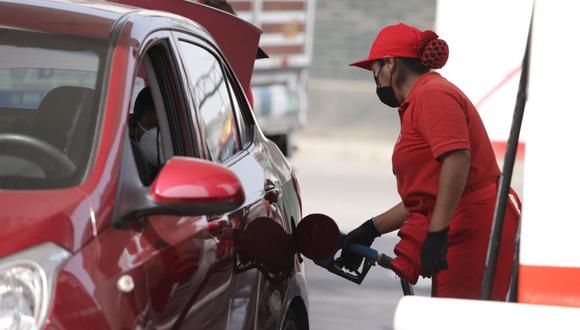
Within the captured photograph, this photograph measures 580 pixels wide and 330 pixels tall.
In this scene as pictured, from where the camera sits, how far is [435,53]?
5.89 metres

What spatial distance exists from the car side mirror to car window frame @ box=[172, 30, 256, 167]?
80 centimetres

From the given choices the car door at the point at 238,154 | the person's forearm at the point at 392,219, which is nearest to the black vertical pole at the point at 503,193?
the car door at the point at 238,154

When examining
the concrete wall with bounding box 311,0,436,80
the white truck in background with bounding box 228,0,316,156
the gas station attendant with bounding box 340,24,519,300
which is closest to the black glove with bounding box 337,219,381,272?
the gas station attendant with bounding box 340,24,519,300

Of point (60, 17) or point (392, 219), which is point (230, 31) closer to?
point (392, 219)

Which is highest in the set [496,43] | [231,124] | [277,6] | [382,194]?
[231,124]

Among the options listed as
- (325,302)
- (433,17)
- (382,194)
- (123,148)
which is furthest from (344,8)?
(123,148)

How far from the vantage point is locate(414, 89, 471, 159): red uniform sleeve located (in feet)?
18.2

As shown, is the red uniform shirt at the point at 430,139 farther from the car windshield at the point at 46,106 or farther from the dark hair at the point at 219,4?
the dark hair at the point at 219,4

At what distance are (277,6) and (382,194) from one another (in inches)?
140

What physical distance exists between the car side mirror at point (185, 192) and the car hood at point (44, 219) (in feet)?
0.47

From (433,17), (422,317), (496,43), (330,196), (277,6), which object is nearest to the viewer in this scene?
(422,317)

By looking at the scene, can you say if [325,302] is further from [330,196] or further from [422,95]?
[330,196]

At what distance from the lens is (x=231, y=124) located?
18.6 ft

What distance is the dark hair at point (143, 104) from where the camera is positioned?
5426 mm
